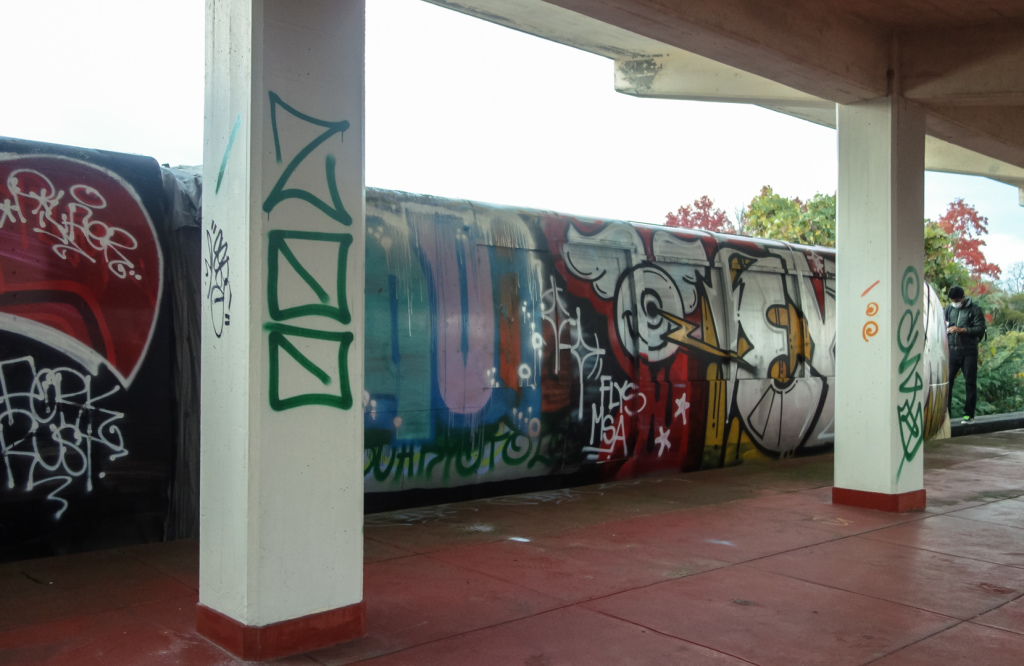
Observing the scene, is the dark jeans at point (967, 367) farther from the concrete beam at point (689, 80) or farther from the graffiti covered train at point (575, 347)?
the concrete beam at point (689, 80)

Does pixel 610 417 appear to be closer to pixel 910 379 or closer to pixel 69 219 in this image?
pixel 910 379

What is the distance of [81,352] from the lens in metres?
5.63

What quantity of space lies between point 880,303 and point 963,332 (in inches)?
298

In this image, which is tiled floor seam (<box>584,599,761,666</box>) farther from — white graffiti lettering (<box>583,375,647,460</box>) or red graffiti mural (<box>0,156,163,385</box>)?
white graffiti lettering (<box>583,375,647,460</box>)

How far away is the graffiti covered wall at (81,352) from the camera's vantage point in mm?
5375

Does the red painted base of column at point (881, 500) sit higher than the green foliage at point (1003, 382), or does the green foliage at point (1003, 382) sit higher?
the green foliage at point (1003, 382)

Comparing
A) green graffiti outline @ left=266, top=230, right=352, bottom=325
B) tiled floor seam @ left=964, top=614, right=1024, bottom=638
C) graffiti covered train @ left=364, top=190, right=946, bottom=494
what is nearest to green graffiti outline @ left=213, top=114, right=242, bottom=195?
green graffiti outline @ left=266, top=230, right=352, bottom=325

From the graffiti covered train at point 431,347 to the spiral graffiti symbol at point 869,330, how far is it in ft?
7.20

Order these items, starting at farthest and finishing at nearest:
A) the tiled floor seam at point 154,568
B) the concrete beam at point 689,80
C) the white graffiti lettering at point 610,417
Result: the concrete beam at point 689,80 → the white graffiti lettering at point 610,417 → the tiled floor seam at point 154,568

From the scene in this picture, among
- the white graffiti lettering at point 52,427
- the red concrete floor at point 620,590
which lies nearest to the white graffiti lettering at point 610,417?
the red concrete floor at point 620,590

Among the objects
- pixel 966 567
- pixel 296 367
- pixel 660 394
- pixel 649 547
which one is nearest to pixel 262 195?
pixel 296 367

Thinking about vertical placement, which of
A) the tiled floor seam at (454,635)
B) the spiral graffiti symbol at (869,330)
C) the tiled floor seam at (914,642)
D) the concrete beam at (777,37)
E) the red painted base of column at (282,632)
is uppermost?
the concrete beam at (777,37)

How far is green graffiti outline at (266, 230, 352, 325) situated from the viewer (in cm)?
396

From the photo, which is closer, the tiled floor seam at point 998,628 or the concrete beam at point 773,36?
the tiled floor seam at point 998,628
